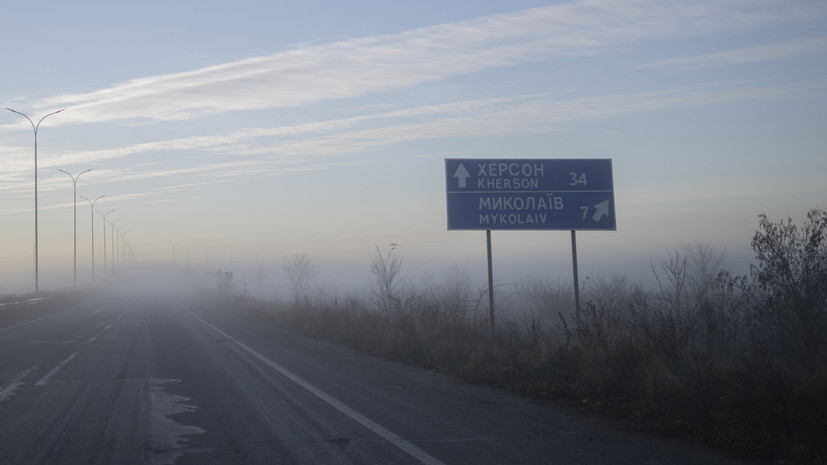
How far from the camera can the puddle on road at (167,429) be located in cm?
736

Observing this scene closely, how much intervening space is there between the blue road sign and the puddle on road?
26.6 ft

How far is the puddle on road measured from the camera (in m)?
7.36

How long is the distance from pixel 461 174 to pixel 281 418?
9112 mm

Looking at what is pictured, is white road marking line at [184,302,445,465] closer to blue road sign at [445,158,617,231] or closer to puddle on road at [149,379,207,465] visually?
puddle on road at [149,379,207,465]

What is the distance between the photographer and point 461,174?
55.3ft

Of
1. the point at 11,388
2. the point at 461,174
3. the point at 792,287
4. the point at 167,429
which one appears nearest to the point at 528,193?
the point at 461,174

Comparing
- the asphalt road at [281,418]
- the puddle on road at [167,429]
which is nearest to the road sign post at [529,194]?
the asphalt road at [281,418]

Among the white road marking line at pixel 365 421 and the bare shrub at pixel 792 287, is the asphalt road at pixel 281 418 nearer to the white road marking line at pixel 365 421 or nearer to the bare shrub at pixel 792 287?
the white road marking line at pixel 365 421

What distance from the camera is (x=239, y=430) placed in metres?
8.53

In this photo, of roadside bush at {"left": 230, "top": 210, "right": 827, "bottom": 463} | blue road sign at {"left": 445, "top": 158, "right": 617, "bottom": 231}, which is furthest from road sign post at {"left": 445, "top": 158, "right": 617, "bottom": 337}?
roadside bush at {"left": 230, "top": 210, "right": 827, "bottom": 463}

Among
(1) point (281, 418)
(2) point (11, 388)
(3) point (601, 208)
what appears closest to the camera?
→ (1) point (281, 418)

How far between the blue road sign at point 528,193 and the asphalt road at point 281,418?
4435mm

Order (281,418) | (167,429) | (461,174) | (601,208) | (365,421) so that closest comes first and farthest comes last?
(167,429)
(365,421)
(281,418)
(601,208)
(461,174)

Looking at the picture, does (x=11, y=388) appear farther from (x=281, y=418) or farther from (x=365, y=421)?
(x=365, y=421)
